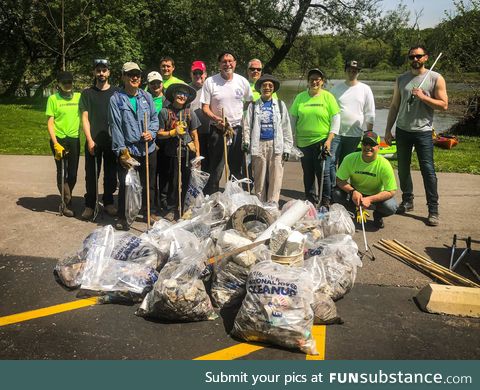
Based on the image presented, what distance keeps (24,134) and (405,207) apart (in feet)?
34.8

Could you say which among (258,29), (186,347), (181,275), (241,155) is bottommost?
(186,347)

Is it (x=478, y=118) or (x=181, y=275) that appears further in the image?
→ (x=478, y=118)

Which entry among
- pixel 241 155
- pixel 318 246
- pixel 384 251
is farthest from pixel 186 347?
pixel 241 155

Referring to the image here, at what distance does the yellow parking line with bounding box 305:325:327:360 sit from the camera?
329 cm

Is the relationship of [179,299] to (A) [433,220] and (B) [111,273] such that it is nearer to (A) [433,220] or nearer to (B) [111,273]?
(B) [111,273]

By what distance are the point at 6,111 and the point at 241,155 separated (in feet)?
54.6

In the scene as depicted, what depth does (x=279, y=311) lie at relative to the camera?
3387 mm

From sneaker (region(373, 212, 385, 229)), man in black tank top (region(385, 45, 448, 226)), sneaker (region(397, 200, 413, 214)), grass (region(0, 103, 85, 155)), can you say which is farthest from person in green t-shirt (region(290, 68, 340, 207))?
grass (region(0, 103, 85, 155))

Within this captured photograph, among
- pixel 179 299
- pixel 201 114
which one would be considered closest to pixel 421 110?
pixel 201 114

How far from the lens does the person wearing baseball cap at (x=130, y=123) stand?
5.35 m

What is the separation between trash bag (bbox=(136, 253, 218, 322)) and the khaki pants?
2.32m

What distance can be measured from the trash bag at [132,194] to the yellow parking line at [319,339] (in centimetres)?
265

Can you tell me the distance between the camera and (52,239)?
214 inches

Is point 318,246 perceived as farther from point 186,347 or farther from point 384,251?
point 186,347
